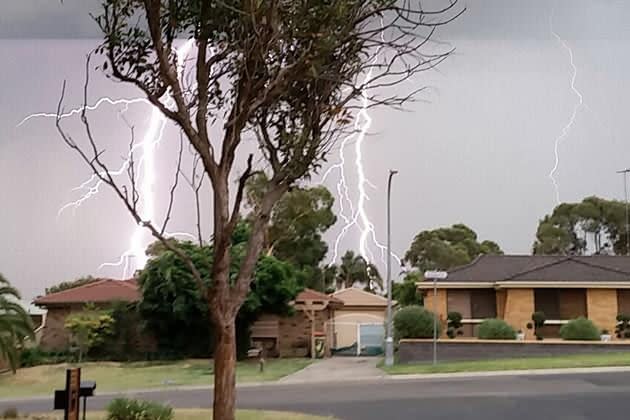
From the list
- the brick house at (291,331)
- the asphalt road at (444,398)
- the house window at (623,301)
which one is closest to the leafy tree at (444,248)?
the brick house at (291,331)

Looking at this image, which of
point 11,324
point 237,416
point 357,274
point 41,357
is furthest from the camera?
point 357,274

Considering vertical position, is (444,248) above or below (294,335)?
above

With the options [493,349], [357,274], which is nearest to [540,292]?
[493,349]

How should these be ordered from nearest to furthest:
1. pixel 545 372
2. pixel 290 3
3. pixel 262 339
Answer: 1. pixel 290 3
2. pixel 545 372
3. pixel 262 339

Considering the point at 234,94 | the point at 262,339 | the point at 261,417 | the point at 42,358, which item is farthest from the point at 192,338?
the point at 234,94

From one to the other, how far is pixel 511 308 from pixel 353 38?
25.2 meters

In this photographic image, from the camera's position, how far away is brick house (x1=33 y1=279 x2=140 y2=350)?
1405 inches

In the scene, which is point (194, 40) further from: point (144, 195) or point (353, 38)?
point (144, 195)

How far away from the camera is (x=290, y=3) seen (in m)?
9.97

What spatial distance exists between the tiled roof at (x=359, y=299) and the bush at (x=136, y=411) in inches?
1326

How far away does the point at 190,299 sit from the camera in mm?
32375

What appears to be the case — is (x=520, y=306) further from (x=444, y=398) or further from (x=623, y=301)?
(x=444, y=398)

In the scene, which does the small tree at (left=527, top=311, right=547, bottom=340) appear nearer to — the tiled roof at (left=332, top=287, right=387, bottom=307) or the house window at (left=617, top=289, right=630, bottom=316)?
the house window at (left=617, top=289, right=630, bottom=316)

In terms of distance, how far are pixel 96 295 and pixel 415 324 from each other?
48.1ft
